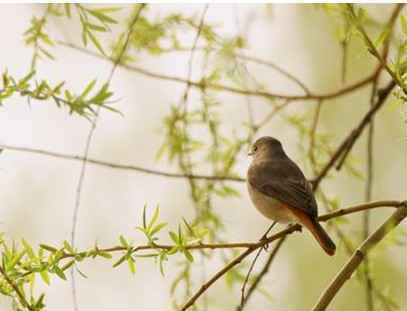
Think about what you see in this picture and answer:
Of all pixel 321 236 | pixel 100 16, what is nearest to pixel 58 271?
pixel 100 16

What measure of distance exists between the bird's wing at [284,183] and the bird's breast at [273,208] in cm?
2

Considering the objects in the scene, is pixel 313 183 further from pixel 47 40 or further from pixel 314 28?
pixel 314 28

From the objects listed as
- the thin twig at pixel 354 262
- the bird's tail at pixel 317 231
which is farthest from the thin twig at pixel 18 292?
the bird's tail at pixel 317 231

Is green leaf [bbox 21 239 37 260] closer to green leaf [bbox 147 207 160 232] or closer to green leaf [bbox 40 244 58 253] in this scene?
green leaf [bbox 40 244 58 253]

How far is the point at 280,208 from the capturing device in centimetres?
356

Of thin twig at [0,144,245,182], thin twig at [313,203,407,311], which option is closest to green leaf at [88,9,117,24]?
thin twig at [0,144,245,182]

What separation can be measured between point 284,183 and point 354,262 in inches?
59.4

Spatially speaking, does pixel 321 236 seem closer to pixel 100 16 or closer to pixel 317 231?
pixel 317 231

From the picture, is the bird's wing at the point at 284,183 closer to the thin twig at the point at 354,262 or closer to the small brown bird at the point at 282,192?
the small brown bird at the point at 282,192

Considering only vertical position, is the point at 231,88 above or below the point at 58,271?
above

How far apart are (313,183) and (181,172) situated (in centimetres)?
46

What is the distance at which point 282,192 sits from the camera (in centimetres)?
361

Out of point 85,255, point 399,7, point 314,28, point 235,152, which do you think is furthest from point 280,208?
point 314,28

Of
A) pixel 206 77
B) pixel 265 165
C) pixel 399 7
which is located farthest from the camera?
pixel 265 165
